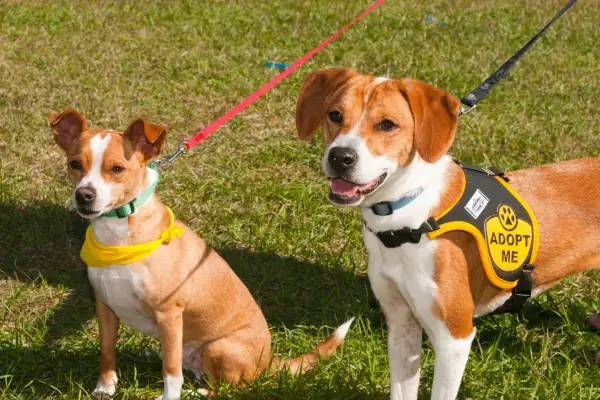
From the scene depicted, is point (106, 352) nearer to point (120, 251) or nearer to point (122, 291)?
point (122, 291)

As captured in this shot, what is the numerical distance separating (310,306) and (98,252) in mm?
1950

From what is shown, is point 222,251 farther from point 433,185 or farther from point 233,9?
point 233,9

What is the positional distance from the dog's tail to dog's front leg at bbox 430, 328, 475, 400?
1.02 metres

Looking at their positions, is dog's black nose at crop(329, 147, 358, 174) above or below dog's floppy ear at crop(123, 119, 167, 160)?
above

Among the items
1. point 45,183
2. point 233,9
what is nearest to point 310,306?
point 45,183

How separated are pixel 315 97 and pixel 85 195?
140cm

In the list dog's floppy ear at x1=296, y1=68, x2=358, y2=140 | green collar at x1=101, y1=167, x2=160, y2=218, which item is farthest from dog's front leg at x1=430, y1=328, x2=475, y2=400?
green collar at x1=101, y1=167, x2=160, y2=218

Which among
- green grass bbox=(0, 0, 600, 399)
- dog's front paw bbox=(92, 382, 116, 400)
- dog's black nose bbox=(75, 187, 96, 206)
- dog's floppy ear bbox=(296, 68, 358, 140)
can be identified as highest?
dog's floppy ear bbox=(296, 68, 358, 140)

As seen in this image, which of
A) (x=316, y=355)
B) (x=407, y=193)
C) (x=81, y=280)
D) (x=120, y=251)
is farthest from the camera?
(x=81, y=280)

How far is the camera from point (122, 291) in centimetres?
437

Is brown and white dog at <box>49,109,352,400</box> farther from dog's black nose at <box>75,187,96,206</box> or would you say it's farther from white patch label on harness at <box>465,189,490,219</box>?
white patch label on harness at <box>465,189,490,219</box>

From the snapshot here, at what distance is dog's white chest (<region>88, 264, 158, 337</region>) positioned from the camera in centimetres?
432

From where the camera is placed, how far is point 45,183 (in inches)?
271

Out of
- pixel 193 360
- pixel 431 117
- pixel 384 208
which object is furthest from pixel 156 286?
pixel 431 117
